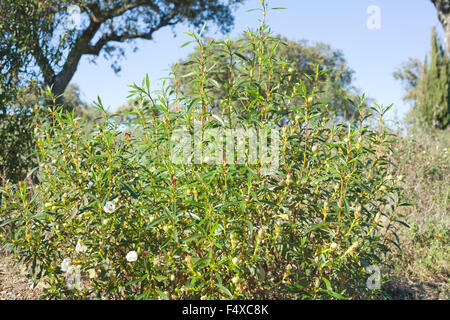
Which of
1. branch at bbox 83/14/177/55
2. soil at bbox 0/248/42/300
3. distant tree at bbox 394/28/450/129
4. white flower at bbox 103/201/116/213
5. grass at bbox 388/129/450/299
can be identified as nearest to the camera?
white flower at bbox 103/201/116/213

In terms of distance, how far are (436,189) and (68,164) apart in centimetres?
610

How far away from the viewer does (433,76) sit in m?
17.1

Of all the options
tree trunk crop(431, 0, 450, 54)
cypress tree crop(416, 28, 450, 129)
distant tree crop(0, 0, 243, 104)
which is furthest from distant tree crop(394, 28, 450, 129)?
distant tree crop(0, 0, 243, 104)

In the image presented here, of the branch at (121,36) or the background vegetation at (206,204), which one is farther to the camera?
the branch at (121,36)

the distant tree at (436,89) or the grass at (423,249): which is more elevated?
the distant tree at (436,89)

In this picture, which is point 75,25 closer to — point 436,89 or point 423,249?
point 423,249

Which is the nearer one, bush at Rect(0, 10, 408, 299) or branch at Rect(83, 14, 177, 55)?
bush at Rect(0, 10, 408, 299)

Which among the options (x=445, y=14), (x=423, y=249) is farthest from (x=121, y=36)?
(x=423, y=249)

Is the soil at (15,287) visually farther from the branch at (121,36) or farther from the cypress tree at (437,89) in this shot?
the cypress tree at (437,89)

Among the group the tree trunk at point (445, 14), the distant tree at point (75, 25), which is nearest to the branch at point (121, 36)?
the distant tree at point (75, 25)

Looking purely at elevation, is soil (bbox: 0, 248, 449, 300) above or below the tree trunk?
below

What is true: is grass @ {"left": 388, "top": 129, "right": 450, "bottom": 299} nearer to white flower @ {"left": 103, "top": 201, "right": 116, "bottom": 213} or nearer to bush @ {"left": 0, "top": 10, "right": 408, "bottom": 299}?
bush @ {"left": 0, "top": 10, "right": 408, "bottom": 299}
